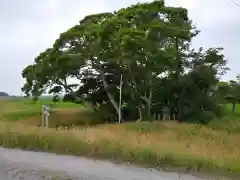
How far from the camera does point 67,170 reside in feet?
29.5

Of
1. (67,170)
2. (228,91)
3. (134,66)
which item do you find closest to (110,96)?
(134,66)

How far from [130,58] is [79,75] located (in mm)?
10175

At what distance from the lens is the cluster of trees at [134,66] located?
37438mm

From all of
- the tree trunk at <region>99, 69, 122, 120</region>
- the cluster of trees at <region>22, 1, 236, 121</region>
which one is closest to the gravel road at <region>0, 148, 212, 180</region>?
the cluster of trees at <region>22, 1, 236, 121</region>

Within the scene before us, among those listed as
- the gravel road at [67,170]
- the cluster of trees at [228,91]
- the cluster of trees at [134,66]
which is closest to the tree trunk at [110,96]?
the cluster of trees at [134,66]

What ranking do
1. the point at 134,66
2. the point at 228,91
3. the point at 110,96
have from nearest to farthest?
the point at 134,66 < the point at 110,96 < the point at 228,91

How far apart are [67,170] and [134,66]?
1177 inches

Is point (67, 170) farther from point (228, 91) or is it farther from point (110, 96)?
point (228, 91)

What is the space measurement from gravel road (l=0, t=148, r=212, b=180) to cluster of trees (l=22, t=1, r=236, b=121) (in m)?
25.7

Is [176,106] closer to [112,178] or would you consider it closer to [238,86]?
[238,86]

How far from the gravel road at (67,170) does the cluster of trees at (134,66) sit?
25.7 meters

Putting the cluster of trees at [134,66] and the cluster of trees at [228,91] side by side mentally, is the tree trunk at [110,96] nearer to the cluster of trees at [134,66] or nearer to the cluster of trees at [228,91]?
the cluster of trees at [134,66]

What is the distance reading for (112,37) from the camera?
1503 inches

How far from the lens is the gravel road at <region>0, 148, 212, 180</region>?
8477 millimetres
